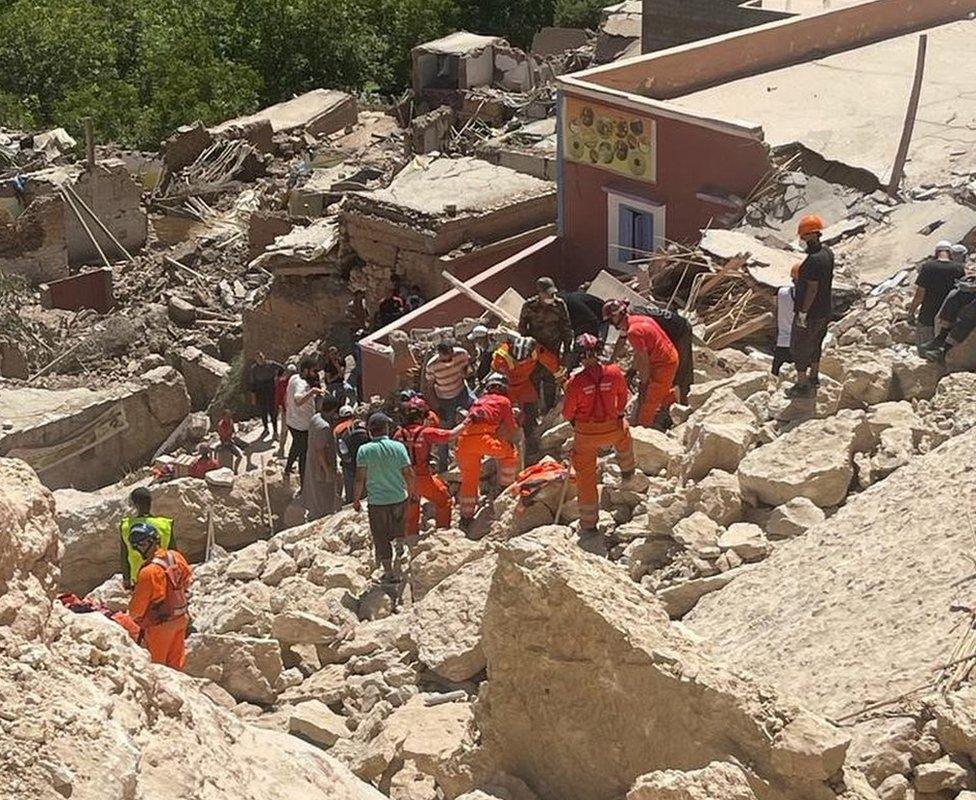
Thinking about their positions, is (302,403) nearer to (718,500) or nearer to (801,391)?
(801,391)

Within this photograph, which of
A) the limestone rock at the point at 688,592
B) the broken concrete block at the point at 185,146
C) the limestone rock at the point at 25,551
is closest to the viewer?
the limestone rock at the point at 25,551

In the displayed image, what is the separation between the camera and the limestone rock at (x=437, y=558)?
1062 centimetres

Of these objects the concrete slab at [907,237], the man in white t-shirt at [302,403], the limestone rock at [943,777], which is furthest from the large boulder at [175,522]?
the limestone rock at [943,777]

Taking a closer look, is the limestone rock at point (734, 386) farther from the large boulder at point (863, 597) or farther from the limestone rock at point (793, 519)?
the large boulder at point (863, 597)

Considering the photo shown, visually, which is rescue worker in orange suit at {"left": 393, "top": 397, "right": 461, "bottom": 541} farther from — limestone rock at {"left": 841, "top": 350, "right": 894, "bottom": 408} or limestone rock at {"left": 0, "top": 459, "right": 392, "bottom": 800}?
limestone rock at {"left": 0, "top": 459, "right": 392, "bottom": 800}

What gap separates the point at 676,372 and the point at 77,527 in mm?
4936

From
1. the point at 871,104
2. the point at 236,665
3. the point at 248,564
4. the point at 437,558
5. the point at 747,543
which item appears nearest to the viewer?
the point at 236,665

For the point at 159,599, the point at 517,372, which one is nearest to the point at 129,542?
the point at 159,599

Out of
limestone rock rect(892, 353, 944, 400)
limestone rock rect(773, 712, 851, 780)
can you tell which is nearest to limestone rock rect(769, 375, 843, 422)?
limestone rock rect(892, 353, 944, 400)

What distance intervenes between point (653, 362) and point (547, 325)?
0.91m

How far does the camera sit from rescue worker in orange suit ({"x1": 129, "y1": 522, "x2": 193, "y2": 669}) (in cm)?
872

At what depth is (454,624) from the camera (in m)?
9.28

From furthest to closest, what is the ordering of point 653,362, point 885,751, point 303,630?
point 653,362 → point 303,630 → point 885,751

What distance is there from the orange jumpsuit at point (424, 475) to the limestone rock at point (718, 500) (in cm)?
168
